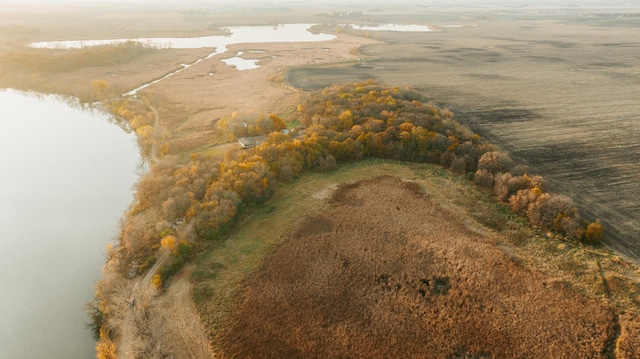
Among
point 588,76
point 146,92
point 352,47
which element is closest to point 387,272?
point 146,92

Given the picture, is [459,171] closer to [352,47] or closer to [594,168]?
[594,168]

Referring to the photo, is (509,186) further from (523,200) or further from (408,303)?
(408,303)

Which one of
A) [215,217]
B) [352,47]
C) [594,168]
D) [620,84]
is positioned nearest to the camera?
[215,217]

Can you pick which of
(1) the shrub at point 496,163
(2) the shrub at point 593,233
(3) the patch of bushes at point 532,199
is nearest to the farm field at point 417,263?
(2) the shrub at point 593,233

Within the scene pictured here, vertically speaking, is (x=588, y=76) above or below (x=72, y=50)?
below

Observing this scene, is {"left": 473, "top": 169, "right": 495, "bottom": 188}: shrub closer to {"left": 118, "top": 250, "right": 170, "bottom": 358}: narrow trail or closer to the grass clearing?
the grass clearing

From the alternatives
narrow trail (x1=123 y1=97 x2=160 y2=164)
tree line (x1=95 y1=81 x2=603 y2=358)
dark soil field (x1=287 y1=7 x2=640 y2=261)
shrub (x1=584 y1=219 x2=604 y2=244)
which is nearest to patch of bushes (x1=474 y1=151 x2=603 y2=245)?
shrub (x1=584 y1=219 x2=604 y2=244)

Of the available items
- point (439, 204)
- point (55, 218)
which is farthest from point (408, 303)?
point (55, 218)
